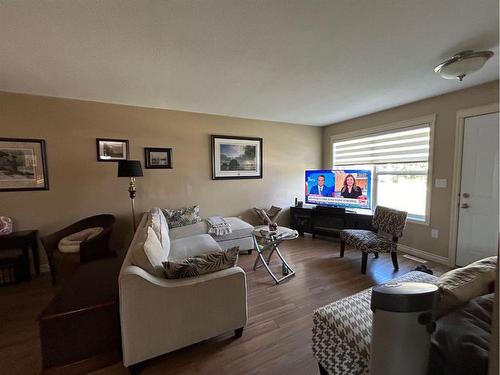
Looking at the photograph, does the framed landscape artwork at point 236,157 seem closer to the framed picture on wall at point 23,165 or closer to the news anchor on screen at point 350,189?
the news anchor on screen at point 350,189

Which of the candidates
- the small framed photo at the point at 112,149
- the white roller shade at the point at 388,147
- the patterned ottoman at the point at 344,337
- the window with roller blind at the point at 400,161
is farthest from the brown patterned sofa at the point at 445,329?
the small framed photo at the point at 112,149

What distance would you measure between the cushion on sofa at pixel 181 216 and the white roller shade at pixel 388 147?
3.25m

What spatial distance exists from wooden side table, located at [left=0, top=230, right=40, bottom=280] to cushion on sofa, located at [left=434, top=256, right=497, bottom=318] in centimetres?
399

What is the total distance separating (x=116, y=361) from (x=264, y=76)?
2.84 metres

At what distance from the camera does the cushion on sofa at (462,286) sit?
1048 mm

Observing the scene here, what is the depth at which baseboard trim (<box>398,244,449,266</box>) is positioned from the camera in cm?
311

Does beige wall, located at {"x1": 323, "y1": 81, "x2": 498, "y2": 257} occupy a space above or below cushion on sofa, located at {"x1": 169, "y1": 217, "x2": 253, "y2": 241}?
above

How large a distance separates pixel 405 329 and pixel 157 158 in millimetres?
3640

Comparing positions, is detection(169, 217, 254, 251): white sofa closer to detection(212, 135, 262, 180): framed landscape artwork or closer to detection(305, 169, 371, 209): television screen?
detection(212, 135, 262, 180): framed landscape artwork

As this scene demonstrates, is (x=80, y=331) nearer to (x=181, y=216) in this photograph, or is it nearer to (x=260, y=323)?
(x=260, y=323)

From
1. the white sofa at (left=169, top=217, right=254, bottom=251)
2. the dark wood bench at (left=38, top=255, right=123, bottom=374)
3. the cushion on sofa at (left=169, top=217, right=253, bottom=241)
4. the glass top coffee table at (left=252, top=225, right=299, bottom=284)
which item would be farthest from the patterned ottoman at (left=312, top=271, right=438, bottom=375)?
the cushion on sofa at (left=169, top=217, right=253, bottom=241)

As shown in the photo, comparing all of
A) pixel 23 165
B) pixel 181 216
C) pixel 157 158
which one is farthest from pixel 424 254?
pixel 23 165

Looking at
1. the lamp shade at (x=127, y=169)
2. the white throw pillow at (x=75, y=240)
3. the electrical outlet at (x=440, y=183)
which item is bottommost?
the white throw pillow at (x=75, y=240)

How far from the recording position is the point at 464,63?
1.95 m
